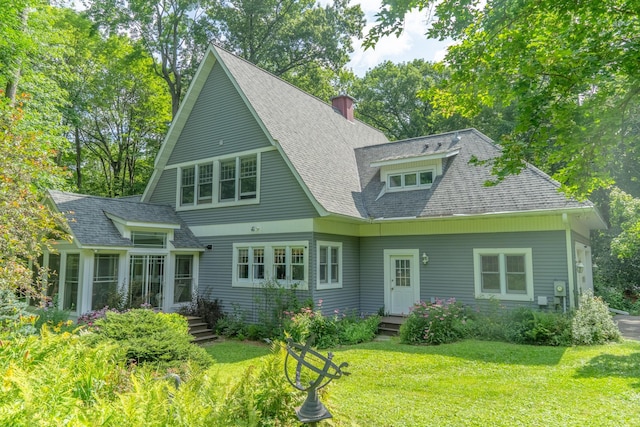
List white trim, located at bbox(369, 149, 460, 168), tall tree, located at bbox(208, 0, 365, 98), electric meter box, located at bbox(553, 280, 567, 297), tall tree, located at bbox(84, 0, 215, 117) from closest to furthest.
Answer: electric meter box, located at bbox(553, 280, 567, 297) < white trim, located at bbox(369, 149, 460, 168) < tall tree, located at bbox(84, 0, 215, 117) < tall tree, located at bbox(208, 0, 365, 98)

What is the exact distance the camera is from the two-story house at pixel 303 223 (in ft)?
37.6

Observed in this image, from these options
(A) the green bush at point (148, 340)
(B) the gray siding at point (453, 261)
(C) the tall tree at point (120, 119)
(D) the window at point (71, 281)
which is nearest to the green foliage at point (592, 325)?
(B) the gray siding at point (453, 261)

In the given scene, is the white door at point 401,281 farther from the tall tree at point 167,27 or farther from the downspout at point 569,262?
the tall tree at point 167,27

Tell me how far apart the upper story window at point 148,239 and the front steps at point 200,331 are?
8.66ft

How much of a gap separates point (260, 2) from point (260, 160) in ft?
53.1

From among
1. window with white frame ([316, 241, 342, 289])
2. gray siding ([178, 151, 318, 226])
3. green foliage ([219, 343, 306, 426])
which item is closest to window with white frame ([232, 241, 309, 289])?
window with white frame ([316, 241, 342, 289])

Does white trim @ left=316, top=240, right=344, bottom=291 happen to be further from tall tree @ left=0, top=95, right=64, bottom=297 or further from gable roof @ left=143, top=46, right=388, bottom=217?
tall tree @ left=0, top=95, right=64, bottom=297

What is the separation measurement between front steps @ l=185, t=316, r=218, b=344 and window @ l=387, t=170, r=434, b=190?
7754 mm

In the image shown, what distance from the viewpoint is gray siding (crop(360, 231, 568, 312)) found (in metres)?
11.1

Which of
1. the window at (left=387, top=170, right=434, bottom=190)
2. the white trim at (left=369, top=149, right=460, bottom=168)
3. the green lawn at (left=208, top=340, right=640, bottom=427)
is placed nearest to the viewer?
the green lawn at (left=208, top=340, right=640, bottom=427)

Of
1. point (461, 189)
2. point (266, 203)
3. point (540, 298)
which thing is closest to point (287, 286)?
point (266, 203)

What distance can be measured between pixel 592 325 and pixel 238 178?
10.9 m

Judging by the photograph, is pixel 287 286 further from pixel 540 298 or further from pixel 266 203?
pixel 540 298

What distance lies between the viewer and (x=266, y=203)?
12.8m
